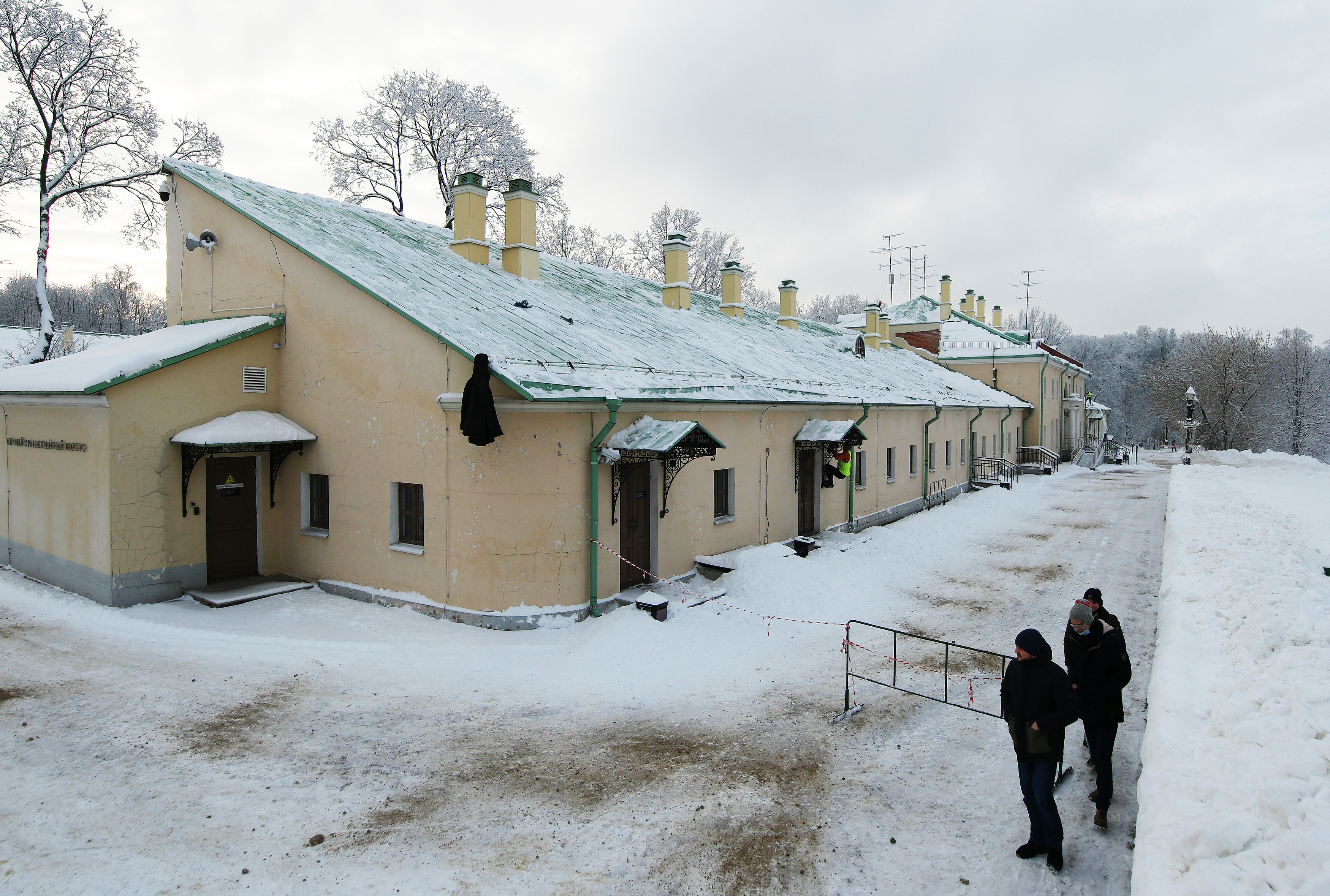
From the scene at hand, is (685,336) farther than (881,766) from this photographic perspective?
Yes

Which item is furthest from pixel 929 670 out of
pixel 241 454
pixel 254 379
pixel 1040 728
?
pixel 254 379

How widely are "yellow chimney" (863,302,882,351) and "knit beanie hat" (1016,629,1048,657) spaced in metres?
25.5

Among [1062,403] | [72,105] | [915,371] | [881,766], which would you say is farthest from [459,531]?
[1062,403]

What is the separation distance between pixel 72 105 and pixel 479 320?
633 inches

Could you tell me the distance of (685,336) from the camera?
17.0m

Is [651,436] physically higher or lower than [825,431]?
lower

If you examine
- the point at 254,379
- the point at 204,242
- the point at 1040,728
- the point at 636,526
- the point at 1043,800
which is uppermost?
the point at 204,242

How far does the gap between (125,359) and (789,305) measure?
19.6 meters

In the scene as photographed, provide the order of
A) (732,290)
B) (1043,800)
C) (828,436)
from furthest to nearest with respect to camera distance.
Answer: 1. (732,290)
2. (828,436)
3. (1043,800)

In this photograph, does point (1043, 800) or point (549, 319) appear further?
point (549, 319)

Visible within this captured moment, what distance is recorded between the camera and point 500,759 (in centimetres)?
673

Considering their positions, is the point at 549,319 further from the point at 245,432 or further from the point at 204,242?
the point at 204,242

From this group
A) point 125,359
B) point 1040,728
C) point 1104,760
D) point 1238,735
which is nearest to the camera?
point 1238,735

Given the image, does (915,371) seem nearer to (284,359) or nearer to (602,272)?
(602,272)
